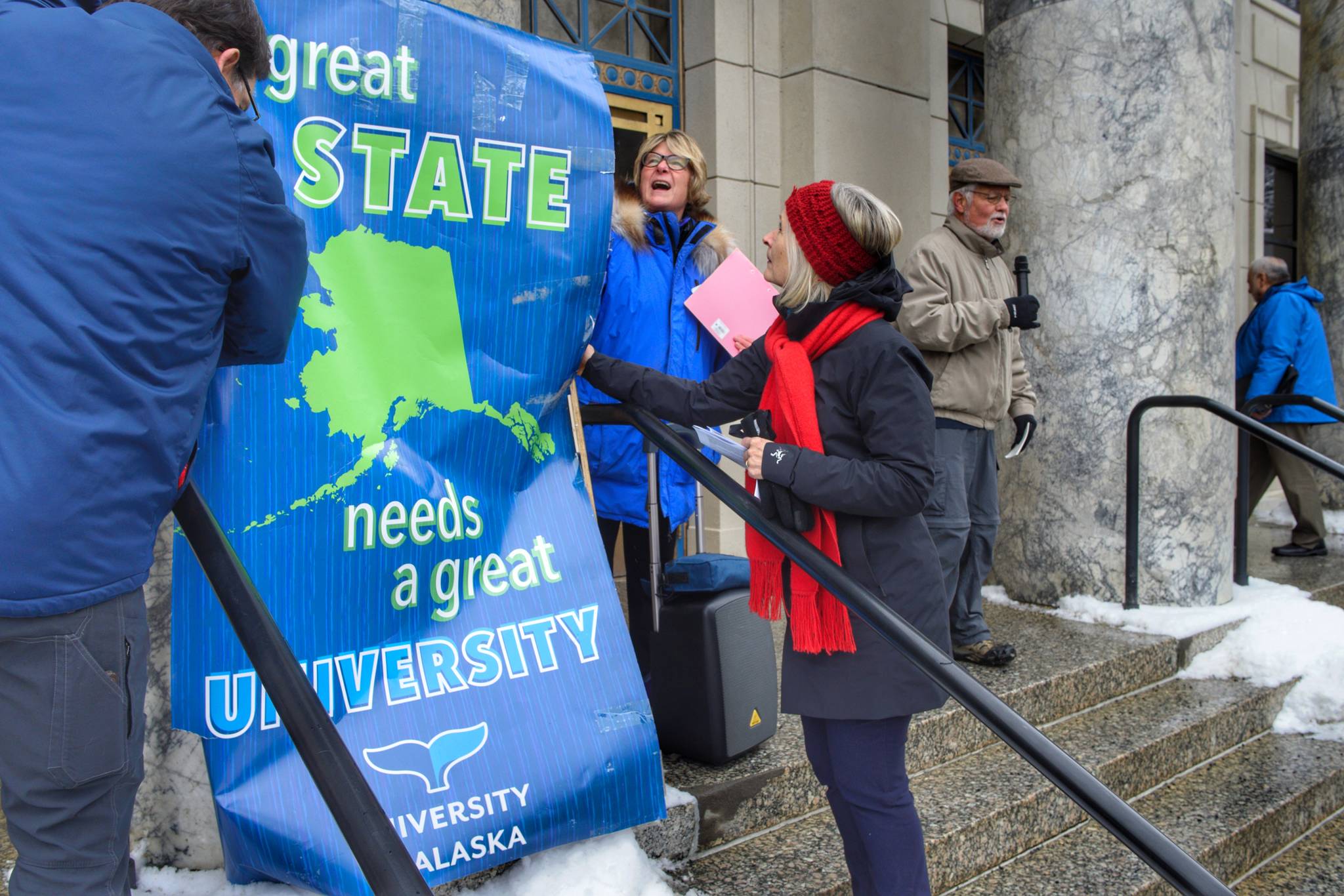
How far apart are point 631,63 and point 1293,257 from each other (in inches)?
385

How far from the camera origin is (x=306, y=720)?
4.83 ft

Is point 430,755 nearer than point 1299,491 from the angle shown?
Yes

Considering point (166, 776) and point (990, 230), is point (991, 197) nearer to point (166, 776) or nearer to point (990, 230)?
point (990, 230)

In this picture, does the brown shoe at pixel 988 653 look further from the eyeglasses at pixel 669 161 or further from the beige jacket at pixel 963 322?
the eyeglasses at pixel 669 161

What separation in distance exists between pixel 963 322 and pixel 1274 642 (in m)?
2.22

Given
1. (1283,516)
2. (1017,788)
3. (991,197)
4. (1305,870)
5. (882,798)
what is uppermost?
(991,197)

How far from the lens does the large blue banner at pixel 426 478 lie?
2051 millimetres

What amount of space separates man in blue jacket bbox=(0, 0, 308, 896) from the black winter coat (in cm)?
117

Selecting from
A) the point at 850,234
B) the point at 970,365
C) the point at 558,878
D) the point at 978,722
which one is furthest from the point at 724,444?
the point at 970,365

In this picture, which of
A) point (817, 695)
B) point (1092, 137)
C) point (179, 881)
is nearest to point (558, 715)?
point (817, 695)

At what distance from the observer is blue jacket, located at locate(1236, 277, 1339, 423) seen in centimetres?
656

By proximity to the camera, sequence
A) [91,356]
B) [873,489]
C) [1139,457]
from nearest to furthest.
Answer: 1. [91,356]
2. [873,489]
3. [1139,457]

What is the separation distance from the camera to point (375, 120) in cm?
223

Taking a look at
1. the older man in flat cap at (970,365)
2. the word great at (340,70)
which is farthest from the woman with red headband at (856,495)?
the older man in flat cap at (970,365)
